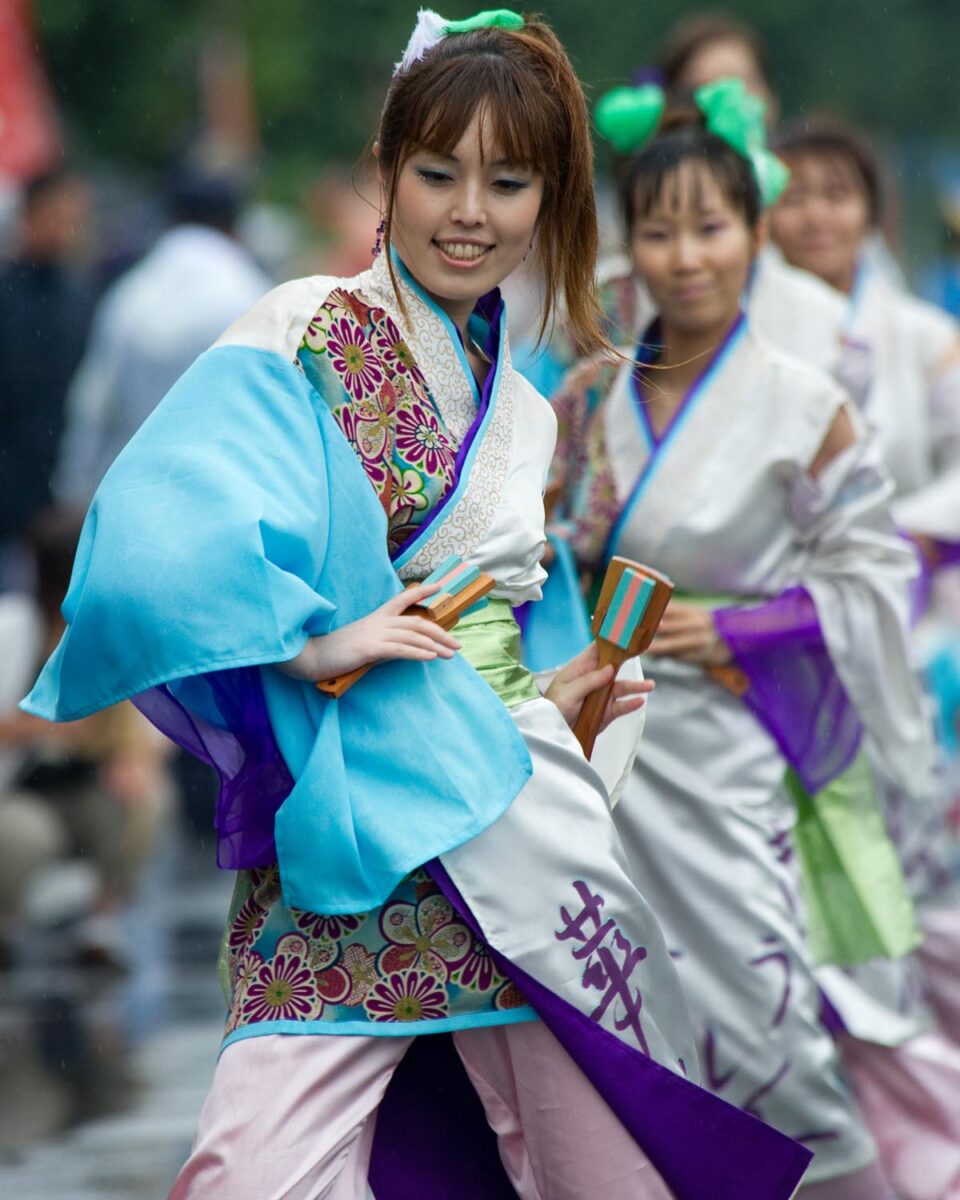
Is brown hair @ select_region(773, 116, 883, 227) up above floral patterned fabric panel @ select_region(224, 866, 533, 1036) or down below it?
above

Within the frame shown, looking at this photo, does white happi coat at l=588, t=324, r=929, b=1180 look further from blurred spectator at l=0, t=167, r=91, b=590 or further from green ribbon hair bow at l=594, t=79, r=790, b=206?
blurred spectator at l=0, t=167, r=91, b=590

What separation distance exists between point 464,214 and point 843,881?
5.83 feet

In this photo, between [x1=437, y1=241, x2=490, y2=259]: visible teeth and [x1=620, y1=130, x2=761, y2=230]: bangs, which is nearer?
A: [x1=437, y1=241, x2=490, y2=259]: visible teeth

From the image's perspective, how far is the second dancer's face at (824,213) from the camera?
18.2 feet

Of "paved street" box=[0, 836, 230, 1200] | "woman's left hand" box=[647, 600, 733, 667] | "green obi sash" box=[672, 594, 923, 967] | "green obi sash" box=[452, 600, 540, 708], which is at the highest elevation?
"green obi sash" box=[452, 600, 540, 708]

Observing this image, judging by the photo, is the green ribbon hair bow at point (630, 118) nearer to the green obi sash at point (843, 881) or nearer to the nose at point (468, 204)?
the green obi sash at point (843, 881)

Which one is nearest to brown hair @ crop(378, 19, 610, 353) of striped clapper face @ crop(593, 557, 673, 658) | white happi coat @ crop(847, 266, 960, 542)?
striped clapper face @ crop(593, 557, 673, 658)

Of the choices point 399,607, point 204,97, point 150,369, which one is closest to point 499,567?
point 399,607

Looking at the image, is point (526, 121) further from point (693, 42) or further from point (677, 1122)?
point (693, 42)

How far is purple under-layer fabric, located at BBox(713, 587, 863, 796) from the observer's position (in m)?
4.09

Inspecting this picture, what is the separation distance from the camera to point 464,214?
9.89 feet

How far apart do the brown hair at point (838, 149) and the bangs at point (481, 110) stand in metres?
2.66

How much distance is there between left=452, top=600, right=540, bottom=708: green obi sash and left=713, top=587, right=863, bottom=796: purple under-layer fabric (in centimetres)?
101

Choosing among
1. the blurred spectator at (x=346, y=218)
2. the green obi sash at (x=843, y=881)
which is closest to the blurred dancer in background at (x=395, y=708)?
the blurred spectator at (x=346, y=218)
